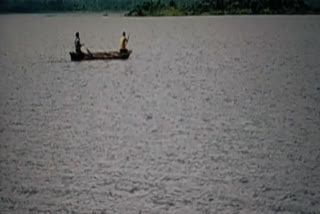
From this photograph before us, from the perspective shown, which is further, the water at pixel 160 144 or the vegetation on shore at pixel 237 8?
the vegetation on shore at pixel 237 8


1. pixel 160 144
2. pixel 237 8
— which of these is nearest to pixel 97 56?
pixel 160 144

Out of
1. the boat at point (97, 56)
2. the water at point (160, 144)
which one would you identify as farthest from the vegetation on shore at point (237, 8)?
the water at point (160, 144)

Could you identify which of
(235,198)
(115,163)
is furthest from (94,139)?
(235,198)

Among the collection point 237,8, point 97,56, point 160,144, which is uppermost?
point 237,8

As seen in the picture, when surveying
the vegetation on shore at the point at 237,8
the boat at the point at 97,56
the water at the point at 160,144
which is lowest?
the water at the point at 160,144

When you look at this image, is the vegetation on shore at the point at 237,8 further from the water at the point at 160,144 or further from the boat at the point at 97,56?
the water at the point at 160,144

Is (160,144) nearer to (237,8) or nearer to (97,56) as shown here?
(97,56)

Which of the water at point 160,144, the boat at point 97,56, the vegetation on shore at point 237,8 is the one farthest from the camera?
the vegetation on shore at point 237,8

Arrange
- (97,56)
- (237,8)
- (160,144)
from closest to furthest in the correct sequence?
(160,144) → (97,56) → (237,8)

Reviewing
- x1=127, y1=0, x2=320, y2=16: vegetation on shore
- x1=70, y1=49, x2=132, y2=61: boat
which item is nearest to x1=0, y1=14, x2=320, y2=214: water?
x1=70, y1=49, x2=132, y2=61: boat

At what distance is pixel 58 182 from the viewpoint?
12.8m

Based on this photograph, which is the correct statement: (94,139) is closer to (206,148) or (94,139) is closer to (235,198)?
(206,148)

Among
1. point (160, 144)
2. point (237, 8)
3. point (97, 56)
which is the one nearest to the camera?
point (160, 144)

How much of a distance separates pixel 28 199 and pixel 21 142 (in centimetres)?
501
